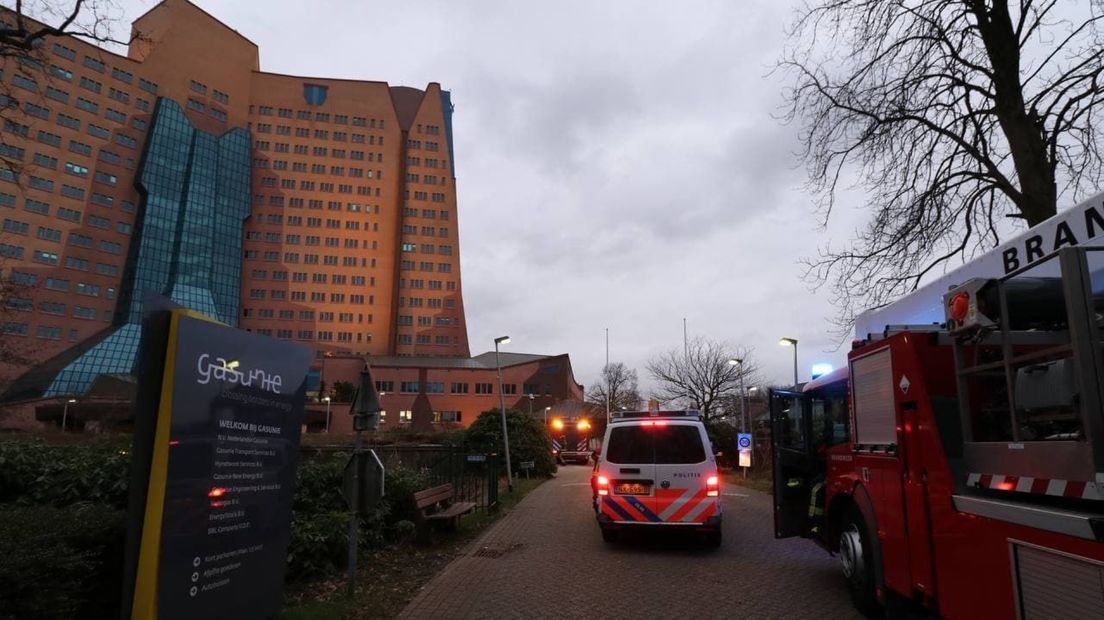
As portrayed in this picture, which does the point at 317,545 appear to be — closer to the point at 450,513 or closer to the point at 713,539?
the point at 450,513

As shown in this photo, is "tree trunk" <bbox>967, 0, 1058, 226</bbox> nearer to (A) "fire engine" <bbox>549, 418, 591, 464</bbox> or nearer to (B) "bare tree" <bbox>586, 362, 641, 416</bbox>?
(A) "fire engine" <bbox>549, 418, 591, 464</bbox>

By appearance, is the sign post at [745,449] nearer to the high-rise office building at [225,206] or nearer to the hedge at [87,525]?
the hedge at [87,525]

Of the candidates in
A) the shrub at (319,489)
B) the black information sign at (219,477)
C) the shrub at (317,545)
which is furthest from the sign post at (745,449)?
the black information sign at (219,477)

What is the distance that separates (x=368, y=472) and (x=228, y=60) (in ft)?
405

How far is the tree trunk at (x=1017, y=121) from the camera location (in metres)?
9.91

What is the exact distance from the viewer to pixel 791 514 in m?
8.24

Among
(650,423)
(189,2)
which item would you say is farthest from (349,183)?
(650,423)

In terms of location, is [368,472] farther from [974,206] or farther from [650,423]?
[974,206]

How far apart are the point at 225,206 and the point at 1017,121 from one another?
112 m

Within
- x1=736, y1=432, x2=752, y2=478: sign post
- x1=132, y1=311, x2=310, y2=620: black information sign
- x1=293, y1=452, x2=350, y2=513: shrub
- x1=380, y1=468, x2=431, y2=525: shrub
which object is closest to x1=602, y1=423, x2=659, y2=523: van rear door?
x1=380, y1=468, x2=431, y2=525: shrub

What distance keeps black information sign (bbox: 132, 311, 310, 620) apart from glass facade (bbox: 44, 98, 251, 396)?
90.9 m

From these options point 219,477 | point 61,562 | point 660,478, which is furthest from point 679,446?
point 61,562

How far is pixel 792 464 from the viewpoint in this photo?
27.2ft

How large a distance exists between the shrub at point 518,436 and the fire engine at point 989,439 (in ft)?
62.4
